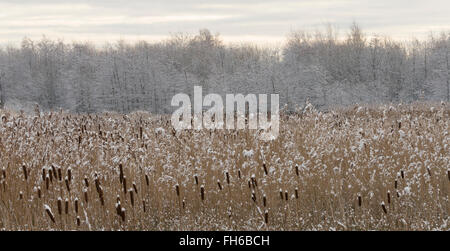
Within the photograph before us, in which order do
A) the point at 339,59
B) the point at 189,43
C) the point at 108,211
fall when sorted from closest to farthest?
the point at 108,211 < the point at 339,59 < the point at 189,43

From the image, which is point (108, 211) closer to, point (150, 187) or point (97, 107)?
point (150, 187)

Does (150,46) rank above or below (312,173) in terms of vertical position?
above

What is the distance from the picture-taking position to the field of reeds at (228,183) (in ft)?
17.3

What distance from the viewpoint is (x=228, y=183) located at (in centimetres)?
532

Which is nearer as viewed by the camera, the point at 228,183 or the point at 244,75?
the point at 228,183

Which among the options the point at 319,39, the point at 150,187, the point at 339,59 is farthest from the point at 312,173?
the point at 319,39

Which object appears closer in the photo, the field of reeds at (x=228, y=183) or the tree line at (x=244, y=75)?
the field of reeds at (x=228, y=183)

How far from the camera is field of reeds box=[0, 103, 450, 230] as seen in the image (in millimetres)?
5262

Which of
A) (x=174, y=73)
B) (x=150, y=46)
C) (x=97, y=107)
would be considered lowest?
(x=97, y=107)

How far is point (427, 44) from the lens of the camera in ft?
205

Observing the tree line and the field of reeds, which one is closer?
the field of reeds
